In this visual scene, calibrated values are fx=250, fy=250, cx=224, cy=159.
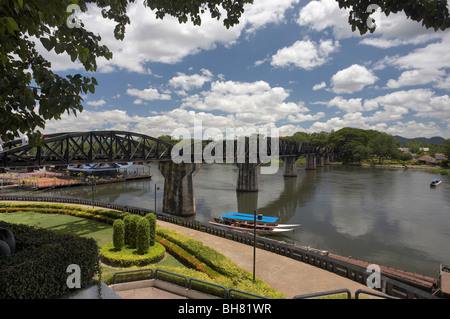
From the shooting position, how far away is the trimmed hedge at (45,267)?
19.5 ft

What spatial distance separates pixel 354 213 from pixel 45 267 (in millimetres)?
45645

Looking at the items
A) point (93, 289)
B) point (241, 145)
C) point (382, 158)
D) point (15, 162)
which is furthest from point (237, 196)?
point (382, 158)

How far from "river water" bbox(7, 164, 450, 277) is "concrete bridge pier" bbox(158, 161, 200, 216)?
268cm

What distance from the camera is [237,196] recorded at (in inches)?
2331

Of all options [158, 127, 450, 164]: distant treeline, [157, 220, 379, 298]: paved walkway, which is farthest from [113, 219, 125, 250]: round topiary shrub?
[158, 127, 450, 164]: distant treeline

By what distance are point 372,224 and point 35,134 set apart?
4212 cm

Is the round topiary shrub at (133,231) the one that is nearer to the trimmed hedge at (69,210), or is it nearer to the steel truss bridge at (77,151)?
the steel truss bridge at (77,151)

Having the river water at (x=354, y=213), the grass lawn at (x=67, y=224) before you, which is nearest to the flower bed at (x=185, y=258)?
the grass lawn at (x=67, y=224)

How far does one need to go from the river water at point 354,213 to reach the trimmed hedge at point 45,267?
87.5 ft

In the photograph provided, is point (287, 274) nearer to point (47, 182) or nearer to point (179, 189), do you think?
point (179, 189)

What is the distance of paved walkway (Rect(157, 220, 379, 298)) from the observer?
13234mm

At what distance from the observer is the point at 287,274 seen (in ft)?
48.7

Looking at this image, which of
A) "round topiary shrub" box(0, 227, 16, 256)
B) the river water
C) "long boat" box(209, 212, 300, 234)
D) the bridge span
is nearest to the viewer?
"round topiary shrub" box(0, 227, 16, 256)

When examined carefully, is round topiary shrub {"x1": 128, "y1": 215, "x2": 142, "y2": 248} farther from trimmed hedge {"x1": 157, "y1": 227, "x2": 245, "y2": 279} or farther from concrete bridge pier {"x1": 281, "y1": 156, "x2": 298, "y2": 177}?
concrete bridge pier {"x1": 281, "y1": 156, "x2": 298, "y2": 177}
